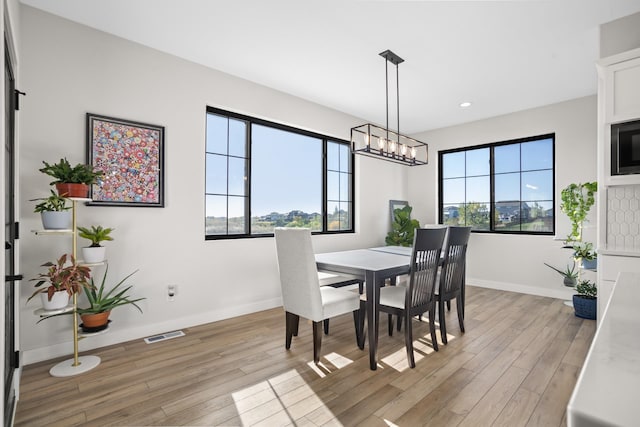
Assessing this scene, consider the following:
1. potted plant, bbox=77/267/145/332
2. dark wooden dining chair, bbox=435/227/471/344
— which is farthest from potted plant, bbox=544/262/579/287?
potted plant, bbox=77/267/145/332

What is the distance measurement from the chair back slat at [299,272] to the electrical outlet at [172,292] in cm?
120

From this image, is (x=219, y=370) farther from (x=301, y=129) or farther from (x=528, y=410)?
(x=301, y=129)

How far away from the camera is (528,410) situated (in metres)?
1.88

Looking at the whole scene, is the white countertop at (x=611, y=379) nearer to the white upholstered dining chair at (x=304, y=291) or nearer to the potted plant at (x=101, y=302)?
the white upholstered dining chair at (x=304, y=291)

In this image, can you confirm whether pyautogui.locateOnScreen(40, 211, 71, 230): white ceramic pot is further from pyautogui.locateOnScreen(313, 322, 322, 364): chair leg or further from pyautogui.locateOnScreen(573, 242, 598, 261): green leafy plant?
pyautogui.locateOnScreen(573, 242, 598, 261): green leafy plant

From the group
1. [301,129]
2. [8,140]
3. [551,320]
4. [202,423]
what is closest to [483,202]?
[551,320]

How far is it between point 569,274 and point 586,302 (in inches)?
25.0

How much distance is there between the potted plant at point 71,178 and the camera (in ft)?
7.47

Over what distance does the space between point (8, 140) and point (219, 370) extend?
2063 mm

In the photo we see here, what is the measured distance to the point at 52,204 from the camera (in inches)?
92.9

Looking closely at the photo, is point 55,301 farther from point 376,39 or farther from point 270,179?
point 376,39

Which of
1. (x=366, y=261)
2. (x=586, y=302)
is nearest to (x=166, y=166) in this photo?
(x=366, y=261)

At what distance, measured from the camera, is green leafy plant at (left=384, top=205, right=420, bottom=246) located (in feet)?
17.2

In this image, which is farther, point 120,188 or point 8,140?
point 120,188
